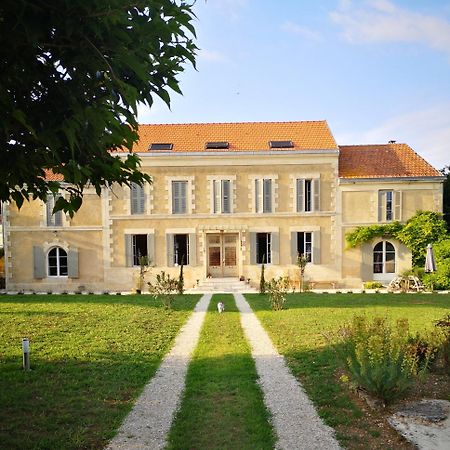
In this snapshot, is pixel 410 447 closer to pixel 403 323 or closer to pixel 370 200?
pixel 403 323

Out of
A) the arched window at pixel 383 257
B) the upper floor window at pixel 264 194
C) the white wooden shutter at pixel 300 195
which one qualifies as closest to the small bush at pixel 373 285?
the arched window at pixel 383 257

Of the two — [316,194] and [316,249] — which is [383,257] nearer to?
[316,249]

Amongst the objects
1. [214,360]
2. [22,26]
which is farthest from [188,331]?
[22,26]

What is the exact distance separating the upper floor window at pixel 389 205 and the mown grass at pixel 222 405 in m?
13.9

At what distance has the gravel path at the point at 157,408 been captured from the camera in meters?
4.25

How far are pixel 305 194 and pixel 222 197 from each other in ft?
13.9

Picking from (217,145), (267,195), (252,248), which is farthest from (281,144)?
(252,248)

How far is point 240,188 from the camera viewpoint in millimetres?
20156

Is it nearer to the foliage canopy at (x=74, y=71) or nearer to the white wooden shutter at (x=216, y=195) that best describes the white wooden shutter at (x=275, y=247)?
the white wooden shutter at (x=216, y=195)

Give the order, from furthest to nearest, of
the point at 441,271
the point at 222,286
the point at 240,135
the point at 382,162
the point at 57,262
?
the point at 240,135 < the point at 382,162 < the point at 57,262 < the point at 222,286 < the point at 441,271

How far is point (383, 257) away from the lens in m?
20.1

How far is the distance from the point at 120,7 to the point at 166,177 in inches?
703

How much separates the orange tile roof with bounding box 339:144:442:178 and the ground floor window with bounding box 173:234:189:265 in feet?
28.3

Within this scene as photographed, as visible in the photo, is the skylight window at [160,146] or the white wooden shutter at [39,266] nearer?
the white wooden shutter at [39,266]
